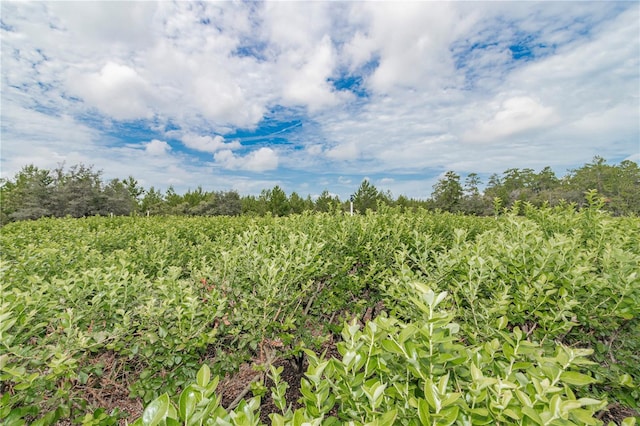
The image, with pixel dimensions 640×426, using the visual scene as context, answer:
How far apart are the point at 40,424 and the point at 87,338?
37 centimetres

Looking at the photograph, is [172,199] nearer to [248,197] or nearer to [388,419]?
[248,197]

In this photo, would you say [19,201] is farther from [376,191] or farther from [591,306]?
[591,306]

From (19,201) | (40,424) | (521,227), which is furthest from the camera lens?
(19,201)

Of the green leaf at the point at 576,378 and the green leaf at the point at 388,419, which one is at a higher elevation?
the green leaf at the point at 576,378

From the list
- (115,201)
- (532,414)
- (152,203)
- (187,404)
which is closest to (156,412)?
(187,404)

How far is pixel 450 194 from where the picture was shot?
46.4 meters

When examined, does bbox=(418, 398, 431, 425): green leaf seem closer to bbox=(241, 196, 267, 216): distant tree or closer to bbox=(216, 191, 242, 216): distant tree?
bbox=(241, 196, 267, 216): distant tree

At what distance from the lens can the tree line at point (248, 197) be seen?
1124 inches

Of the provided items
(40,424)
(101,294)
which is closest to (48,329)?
(101,294)

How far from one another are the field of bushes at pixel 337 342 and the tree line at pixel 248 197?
9.51 ft

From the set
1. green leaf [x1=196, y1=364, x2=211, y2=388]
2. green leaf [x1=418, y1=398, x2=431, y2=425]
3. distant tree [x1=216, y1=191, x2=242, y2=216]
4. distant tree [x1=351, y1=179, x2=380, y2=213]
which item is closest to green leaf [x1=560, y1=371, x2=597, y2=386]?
green leaf [x1=418, y1=398, x2=431, y2=425]

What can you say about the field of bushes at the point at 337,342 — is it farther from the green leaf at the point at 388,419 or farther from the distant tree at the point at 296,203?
the distant tree at the point at 296,203

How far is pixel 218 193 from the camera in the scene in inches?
1663

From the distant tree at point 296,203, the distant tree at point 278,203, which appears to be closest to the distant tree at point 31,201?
the distant tree at point 278,203
